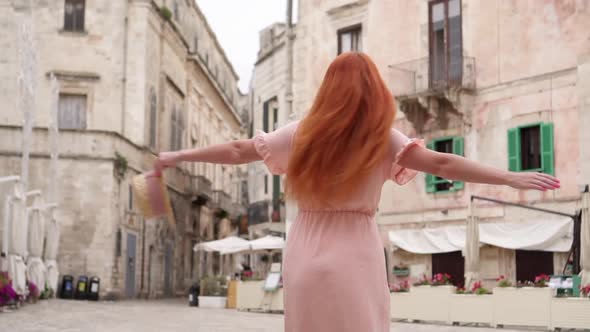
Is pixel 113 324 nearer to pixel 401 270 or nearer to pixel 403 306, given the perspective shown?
pixel 403 306

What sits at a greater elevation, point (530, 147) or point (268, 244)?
point (530, 147)

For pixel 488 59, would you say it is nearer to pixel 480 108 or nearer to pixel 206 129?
pixel 480 108

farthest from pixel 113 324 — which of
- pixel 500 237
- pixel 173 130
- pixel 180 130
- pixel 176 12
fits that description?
pixel 176 12

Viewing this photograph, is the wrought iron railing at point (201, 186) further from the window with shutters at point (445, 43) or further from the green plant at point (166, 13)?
the window with shutters at point (445, 43)

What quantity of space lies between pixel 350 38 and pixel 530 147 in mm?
7924

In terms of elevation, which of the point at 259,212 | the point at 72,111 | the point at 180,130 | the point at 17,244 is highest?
the point at 180,130

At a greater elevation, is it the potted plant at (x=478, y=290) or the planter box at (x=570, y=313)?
the potted plant at (x=478, y=290)

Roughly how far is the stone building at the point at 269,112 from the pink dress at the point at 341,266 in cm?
3171

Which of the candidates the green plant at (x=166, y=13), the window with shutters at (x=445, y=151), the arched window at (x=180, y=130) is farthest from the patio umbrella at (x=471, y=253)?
the arched window at (x=180, y=130)

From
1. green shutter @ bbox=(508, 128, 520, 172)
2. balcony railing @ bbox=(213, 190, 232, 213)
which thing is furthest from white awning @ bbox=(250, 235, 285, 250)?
balcony railing @ bbox=(213, 190, 232, 213)

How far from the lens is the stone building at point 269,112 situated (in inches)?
1459

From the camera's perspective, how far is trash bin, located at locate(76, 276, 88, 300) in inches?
1227

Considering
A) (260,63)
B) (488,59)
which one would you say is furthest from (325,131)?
(260,63)

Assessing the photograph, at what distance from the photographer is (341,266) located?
3.54m
